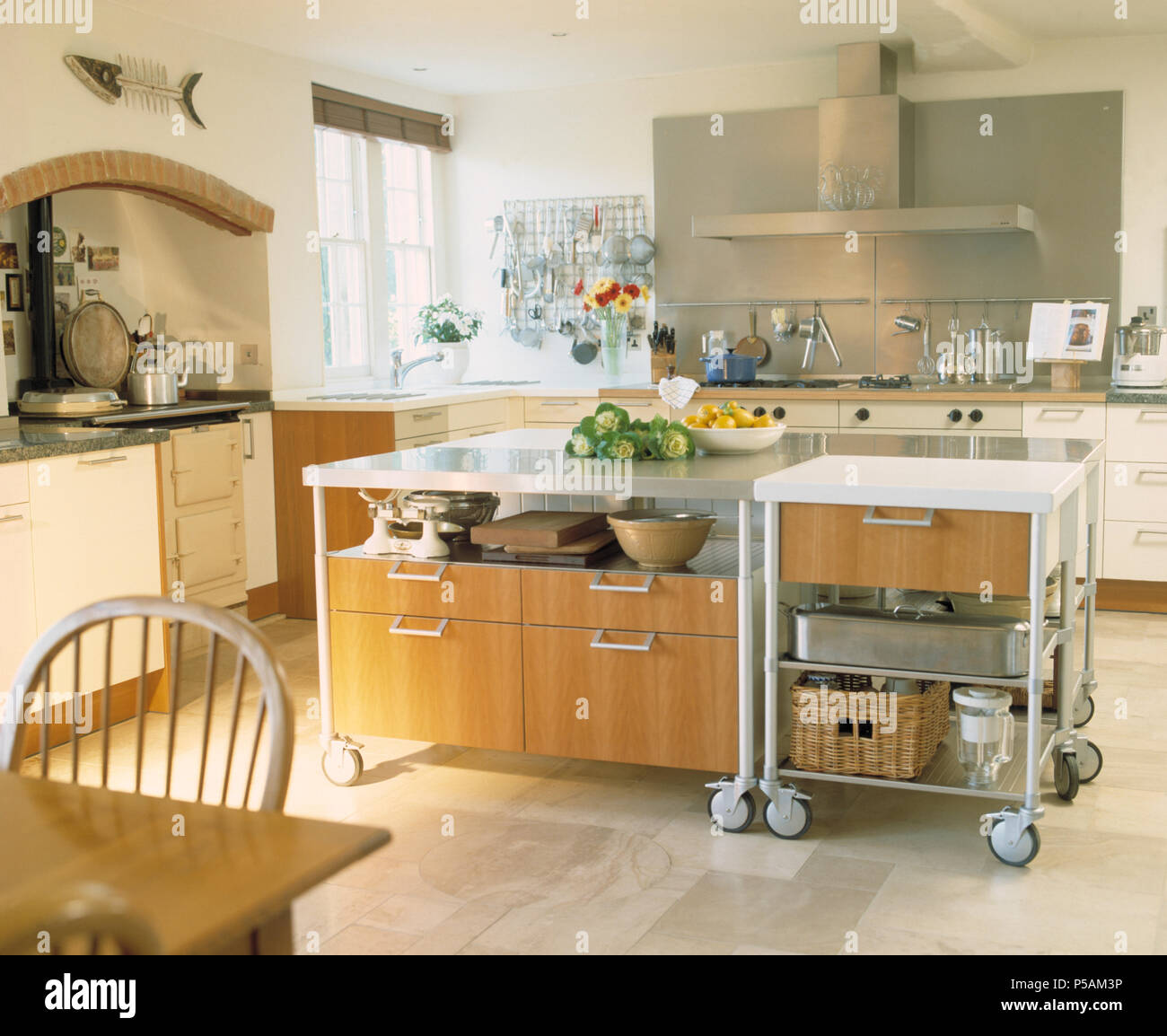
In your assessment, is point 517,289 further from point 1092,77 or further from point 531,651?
point 531,651

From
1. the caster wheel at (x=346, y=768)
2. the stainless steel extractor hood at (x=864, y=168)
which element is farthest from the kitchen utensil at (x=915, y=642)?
the stainless steel extractor hood at (x=864, y=168)

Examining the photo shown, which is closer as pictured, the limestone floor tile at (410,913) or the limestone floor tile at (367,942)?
the limestone floor tile at (367,942)

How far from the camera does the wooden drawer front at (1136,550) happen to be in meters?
5.08

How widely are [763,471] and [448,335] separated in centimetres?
361

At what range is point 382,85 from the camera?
6332 mm

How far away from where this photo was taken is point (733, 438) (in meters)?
3.42

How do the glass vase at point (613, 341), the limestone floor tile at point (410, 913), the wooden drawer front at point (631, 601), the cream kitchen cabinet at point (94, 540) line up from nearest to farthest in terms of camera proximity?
the limestone floor tile at point (410, 913), the wooden drawer front at point (631, 601), the cream kitchen cabinet at point (94, 540), the glass vase at point (613, 341)

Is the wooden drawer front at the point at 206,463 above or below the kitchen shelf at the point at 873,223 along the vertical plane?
below

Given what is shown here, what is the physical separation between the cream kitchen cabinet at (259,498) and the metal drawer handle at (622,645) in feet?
8.03

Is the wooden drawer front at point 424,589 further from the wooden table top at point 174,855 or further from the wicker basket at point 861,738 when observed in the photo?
the wooden table top at point 174,855

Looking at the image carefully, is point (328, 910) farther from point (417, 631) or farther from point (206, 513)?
point (206, 513)

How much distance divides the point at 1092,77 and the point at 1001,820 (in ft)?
13.3

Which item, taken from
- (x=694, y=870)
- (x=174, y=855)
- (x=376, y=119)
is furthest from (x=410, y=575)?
(x=376, y=119)

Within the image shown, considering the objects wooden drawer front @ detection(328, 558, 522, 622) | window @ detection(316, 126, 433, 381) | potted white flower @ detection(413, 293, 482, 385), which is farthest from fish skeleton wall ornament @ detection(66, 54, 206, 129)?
wooden drawer front @ detection(328, 558, 522, 622)
